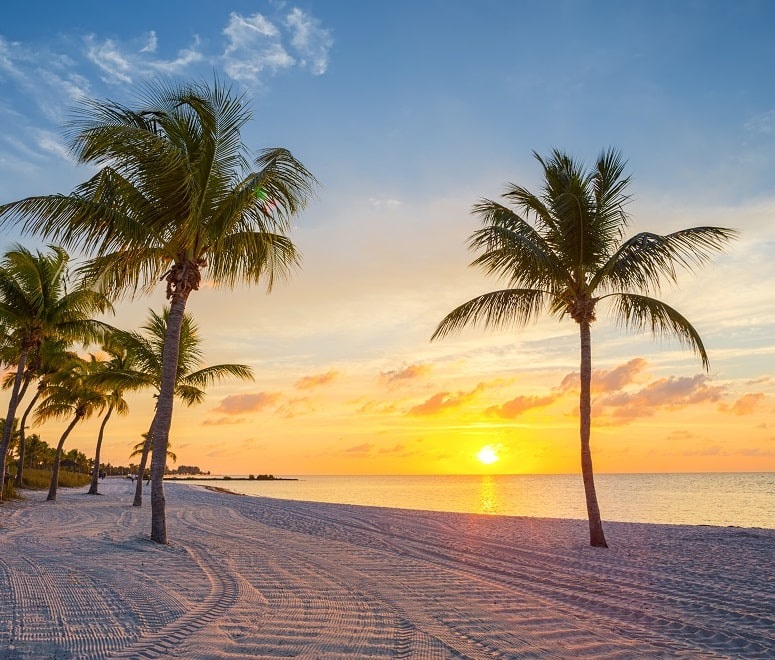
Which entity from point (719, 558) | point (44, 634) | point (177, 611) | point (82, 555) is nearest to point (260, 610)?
point (177, 611)

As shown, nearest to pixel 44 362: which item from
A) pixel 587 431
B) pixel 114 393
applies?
pixel 114 393

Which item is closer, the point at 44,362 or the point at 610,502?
the point at 44,362

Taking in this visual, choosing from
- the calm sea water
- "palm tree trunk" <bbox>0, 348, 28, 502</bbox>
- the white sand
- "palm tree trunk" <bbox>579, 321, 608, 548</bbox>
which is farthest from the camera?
the calm sea water

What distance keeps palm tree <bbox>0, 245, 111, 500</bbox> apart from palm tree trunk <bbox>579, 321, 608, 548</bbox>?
43.7 ft

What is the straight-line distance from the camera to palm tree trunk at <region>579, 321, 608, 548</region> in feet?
37.4

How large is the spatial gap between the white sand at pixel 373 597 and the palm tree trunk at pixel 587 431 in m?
→ 0.40

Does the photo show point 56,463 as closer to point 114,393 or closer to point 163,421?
point 114,393

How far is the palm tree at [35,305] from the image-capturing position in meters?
16.6

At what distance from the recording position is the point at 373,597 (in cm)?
620

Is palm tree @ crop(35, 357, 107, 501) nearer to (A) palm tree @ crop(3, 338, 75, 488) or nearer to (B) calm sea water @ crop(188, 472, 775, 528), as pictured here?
(A) palm tree @ crop(3, 338, 75, 488)

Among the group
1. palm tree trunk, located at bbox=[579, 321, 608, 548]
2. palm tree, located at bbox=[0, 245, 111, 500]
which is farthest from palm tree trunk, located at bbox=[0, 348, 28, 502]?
palm tree trunk, located at bbox=[579, 321, 608, 548]

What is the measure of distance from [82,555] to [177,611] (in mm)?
4122

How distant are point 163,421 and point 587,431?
27.9 feet

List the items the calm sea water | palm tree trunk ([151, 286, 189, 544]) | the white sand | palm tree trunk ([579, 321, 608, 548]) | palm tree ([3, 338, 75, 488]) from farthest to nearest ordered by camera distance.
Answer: the calm sea water < palm tree ([3, 338, 75, 488]) < palm tree trunk ([579, 321, 608, 548]) < palm tree trunk ([151, 286, 189, 544]) < the white sand
